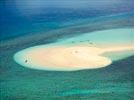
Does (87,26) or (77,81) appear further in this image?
(87,26)

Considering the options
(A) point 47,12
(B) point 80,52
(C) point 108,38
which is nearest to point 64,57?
(B) point 80,52

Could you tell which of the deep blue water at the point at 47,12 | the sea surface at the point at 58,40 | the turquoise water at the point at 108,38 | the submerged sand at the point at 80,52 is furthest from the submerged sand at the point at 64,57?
the deep blue water at the point at 47,12

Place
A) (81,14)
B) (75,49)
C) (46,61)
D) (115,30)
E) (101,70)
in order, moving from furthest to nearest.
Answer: (81,14) → (115,30) → (75,49) → (46,61) → (101,70)

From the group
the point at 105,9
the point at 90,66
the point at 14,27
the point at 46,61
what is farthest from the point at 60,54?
the point at 105,9

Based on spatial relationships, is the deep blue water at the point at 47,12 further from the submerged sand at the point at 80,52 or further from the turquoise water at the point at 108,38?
the submerged sand at the point at 80,52

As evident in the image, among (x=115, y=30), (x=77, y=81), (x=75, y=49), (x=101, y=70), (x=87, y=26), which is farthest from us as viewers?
(x=87, y=26)

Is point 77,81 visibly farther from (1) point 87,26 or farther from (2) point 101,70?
(1) point 87,26
